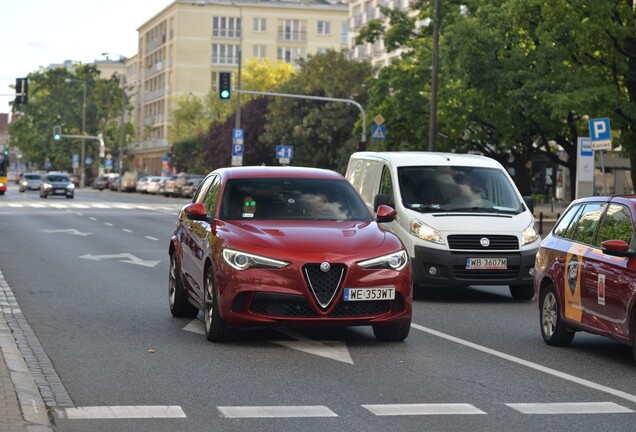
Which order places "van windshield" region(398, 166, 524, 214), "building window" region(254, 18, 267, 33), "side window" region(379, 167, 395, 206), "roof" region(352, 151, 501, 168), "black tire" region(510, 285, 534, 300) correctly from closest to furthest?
"black tire" region(510, 285, 534, 300) → "van windshield" region(398, 166, 524, 214) → "side window" region(379, 167, 395, 206) → "roof" region(352, 151, 501, 168) → "building window" region(254, 18, 267, 33)

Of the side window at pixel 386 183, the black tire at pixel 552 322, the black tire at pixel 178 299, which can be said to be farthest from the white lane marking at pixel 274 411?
the side window at pixel 386 183

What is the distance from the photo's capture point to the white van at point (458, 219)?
16516 millimetres

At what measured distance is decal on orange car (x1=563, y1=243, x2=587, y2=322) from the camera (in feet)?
38.1

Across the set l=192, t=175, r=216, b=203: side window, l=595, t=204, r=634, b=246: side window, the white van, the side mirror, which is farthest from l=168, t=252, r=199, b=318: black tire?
l=595, t=204, r=634, b=246: side window

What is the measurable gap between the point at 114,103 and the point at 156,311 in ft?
456

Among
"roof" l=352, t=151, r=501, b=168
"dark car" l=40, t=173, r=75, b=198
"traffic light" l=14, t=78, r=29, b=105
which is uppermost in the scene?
"traffic light" l=14, t=78, r=29, b=105

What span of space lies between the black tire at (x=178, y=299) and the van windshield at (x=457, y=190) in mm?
4123

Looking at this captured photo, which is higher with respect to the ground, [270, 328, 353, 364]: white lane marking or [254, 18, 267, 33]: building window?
[254, 18, 267, 33]: building window

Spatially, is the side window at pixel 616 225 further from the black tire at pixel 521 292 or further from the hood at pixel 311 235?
the black tire at pixel 521 292

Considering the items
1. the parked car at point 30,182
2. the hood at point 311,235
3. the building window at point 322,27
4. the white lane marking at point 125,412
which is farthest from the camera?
the building window at point 322,27

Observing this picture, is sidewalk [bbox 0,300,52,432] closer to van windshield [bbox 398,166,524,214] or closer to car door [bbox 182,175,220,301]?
car door [bbox 182,175,220,301]

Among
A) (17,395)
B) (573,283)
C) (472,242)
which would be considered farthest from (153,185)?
(17,395)

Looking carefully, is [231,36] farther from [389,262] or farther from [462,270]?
[389,262]

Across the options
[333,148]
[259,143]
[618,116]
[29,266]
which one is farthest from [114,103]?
[29,266]
